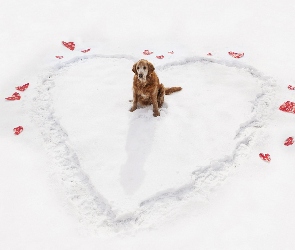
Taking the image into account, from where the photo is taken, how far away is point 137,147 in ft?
16.0

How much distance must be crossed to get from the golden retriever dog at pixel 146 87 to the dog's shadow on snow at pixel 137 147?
0.19 metres

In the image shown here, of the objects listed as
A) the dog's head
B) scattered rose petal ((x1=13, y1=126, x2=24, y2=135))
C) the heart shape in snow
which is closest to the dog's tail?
the heart shape in snow

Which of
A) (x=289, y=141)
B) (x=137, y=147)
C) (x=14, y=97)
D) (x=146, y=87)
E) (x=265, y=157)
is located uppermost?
(x=146, y=87)

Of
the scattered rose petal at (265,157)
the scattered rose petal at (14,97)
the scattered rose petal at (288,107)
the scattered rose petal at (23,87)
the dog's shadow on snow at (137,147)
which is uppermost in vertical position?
the scattered rose petal at (288,107)

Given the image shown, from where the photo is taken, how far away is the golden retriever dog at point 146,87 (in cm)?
479

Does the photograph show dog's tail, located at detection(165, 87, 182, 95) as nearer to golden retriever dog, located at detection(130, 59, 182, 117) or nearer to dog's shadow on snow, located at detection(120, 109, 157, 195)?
golden retriever dog, located at detection(130, 59, 182, 117)

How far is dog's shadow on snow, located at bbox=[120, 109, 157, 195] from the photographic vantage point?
174 inches

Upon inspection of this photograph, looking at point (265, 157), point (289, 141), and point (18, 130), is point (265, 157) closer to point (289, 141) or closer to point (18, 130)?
point (289, 141)

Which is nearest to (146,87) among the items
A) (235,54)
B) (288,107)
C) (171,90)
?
(171,90)

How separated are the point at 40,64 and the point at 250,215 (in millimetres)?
5538

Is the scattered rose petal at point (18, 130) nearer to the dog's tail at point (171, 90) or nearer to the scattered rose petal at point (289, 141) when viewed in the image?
the dog's tail at point (171, 90)

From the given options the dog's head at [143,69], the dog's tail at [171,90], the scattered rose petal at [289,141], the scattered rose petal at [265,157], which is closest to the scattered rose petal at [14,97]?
the dog's head at [143,69]

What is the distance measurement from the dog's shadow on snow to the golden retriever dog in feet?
0.62

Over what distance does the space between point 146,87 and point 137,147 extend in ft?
3.28
